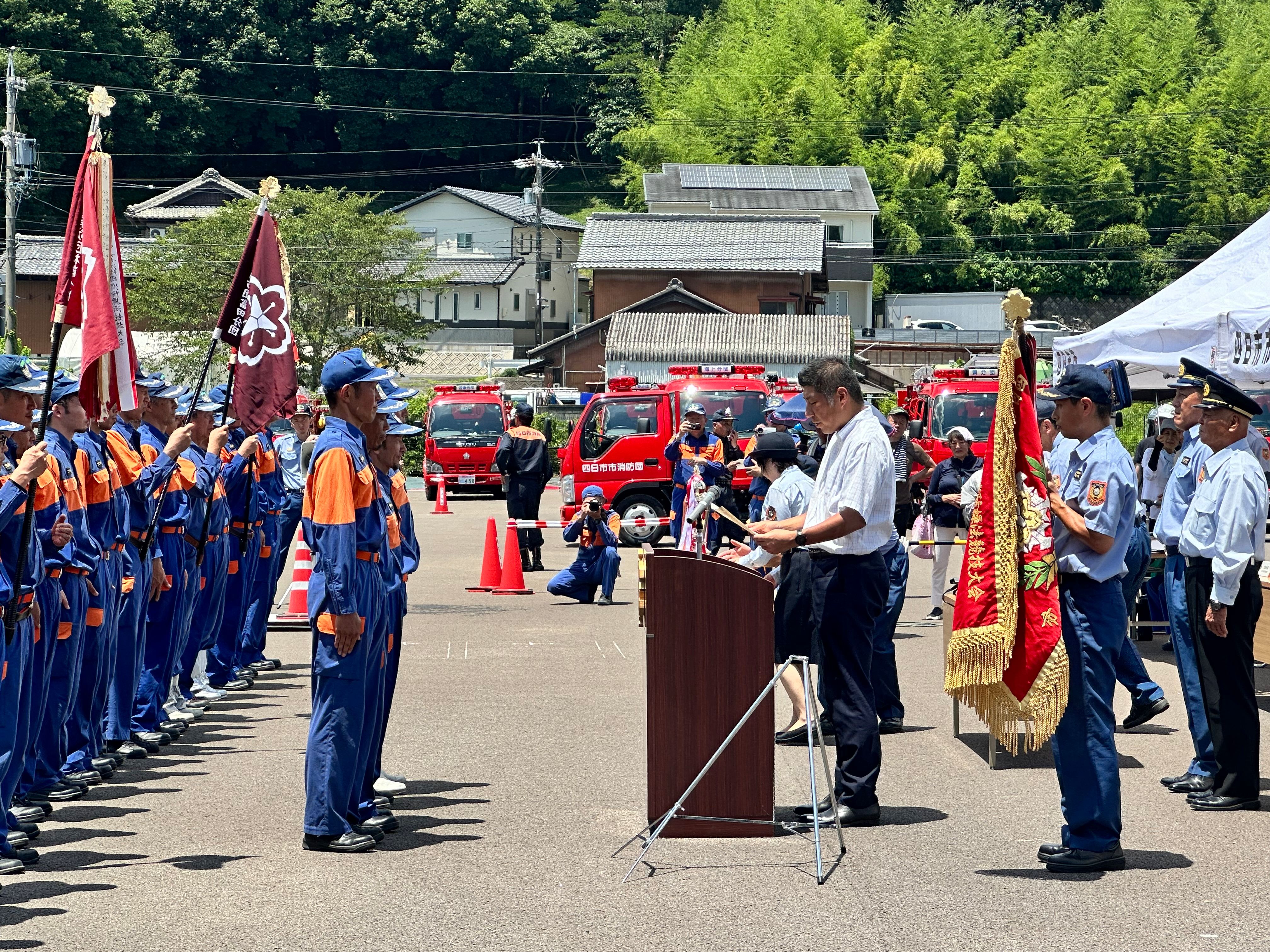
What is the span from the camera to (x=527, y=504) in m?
20.7

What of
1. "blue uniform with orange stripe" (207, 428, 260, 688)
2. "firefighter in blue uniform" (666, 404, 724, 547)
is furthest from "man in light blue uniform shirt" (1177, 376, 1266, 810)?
"firefighter in blue uniform" (666, 404, 724, 547)

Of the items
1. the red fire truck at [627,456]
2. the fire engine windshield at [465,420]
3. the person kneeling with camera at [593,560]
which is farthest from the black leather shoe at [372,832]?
the fire engine windshield at [465,420]

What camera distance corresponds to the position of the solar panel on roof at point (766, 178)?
72.7 metres

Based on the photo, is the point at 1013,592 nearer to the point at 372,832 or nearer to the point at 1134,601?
the point at 372,832

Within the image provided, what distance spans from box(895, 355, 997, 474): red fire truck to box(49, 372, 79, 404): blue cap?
19.2 meters

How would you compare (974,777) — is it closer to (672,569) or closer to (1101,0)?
(672,569)

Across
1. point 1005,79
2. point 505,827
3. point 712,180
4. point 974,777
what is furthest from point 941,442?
point 1005,79

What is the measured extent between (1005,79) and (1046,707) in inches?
3205

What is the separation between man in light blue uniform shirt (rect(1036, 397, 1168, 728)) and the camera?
8.84 metres

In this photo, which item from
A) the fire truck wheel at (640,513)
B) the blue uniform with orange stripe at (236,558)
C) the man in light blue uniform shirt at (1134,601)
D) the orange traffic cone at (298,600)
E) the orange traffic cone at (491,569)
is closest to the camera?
the man in light blue uniform shirt at (1134,601)

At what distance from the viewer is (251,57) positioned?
8762cm

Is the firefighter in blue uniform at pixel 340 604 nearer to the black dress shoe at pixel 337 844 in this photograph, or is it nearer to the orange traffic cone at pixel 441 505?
the black dress shoe at pixel 337 844

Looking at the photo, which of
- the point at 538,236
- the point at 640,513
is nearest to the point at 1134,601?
the point at 640,513

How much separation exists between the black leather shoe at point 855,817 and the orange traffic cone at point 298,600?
325 inches
